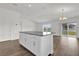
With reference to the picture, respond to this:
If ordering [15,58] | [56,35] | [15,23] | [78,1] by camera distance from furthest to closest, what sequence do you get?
[56,35] < [15,23] < [15,58] < [78,1]

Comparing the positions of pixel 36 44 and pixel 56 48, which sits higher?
pixel 36 44

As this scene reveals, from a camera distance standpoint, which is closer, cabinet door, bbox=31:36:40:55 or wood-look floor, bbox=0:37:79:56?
cabinet door, bbox=31:36:40:55

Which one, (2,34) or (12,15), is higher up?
(12,15)

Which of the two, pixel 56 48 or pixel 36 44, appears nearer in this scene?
pixel 36 44

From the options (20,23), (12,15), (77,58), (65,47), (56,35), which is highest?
(12,15)

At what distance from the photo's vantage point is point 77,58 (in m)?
1.39

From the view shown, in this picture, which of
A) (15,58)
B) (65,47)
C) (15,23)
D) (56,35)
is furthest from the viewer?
(65,47)

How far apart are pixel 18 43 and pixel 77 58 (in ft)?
8.00

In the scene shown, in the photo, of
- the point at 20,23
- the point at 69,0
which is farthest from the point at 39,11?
the point at 69,0

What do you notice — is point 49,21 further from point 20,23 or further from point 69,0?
point 69,0

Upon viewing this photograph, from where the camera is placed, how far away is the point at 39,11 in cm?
229

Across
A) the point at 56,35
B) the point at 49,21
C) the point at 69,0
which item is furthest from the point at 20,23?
the point at 69,0

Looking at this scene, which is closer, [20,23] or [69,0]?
[69,0]

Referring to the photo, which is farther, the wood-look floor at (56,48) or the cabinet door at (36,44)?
the wood-look floor at (56,48)
